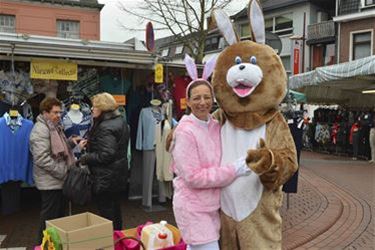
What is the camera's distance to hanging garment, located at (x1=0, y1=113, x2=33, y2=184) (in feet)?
16.7

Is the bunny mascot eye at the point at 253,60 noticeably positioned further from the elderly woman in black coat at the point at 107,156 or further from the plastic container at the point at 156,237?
the elderly woman in black coat at the point at 107,156

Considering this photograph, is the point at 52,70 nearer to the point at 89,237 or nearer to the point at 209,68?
the point at 89,237

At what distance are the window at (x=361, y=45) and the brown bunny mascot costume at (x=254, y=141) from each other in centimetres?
2458

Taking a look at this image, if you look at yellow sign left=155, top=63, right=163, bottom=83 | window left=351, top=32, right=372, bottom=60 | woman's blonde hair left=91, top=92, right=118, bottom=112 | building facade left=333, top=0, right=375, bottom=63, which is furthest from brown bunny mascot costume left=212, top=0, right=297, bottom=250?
window left=351, top=32, right=372, bottom=60

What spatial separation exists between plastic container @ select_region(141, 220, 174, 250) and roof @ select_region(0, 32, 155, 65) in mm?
2717

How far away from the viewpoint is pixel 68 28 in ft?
97.3

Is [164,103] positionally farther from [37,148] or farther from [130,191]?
[37,148]

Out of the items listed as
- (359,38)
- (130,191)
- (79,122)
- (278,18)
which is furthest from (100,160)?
(278,18)

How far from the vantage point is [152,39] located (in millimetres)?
6277

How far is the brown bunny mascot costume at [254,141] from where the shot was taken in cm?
271

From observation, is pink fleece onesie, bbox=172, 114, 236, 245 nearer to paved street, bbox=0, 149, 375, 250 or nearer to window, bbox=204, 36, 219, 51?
paved street, bbox=0, 149, 375, 250

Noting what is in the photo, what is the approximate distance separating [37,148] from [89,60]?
1705 millimetres

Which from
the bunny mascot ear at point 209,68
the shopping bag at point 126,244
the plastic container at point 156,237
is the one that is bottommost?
the shopping bag at point 126,244

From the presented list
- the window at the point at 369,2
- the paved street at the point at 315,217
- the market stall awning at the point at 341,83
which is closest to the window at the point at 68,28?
the market stall awning at the point at 341,83
